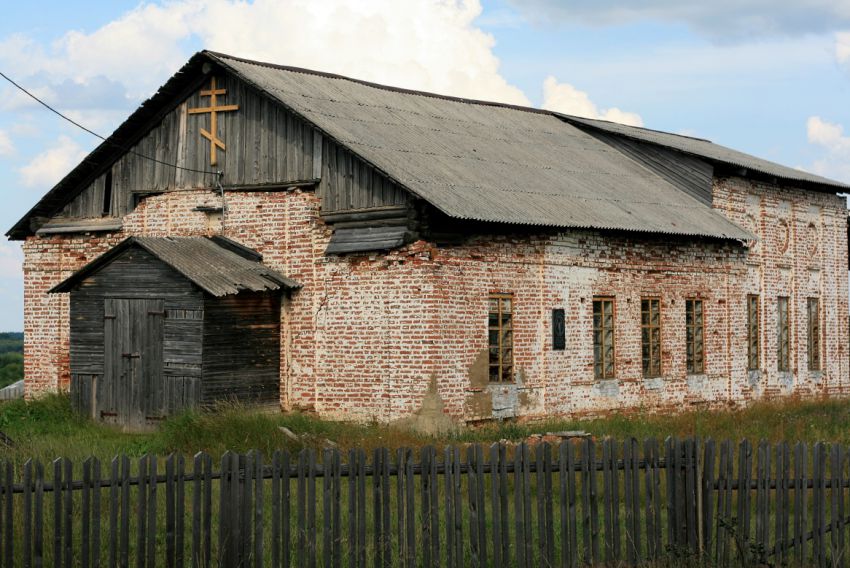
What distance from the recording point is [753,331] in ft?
83.6

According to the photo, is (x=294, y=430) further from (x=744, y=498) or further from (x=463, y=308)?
(x=744, y=498)

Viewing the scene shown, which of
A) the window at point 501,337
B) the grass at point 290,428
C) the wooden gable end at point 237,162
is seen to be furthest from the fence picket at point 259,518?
the window at point 501,337

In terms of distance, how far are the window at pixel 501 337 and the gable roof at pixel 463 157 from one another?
1.44m

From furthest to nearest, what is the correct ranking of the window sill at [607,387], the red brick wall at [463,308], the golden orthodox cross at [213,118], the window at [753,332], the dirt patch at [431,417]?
the window at [753,332] < the window sill at [607,387] < the golden orthodox cross at [213,118] < the red brick wall at [463,308] < the dirt patch at [431,417]

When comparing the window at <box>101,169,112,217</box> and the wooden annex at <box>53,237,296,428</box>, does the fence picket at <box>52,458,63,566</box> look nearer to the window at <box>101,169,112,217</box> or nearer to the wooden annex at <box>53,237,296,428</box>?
the wooden annex at <box>53,237,296,428</box>

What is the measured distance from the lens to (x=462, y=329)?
18406 mm

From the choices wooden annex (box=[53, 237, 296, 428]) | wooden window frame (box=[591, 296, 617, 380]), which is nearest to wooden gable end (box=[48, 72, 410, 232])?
wooden annex (box=[53, 237, 296, 428])

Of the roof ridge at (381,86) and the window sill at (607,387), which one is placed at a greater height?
the roof ridge at (381,86)

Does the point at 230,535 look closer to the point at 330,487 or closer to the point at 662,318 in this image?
the point at 330,487

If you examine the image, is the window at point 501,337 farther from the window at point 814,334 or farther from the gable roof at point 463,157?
the window at point 814,334

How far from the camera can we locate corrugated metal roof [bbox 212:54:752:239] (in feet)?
61.6

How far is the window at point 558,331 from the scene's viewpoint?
2011 centimetres

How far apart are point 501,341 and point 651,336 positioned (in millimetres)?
4351

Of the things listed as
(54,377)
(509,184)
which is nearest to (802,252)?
(509,184)
